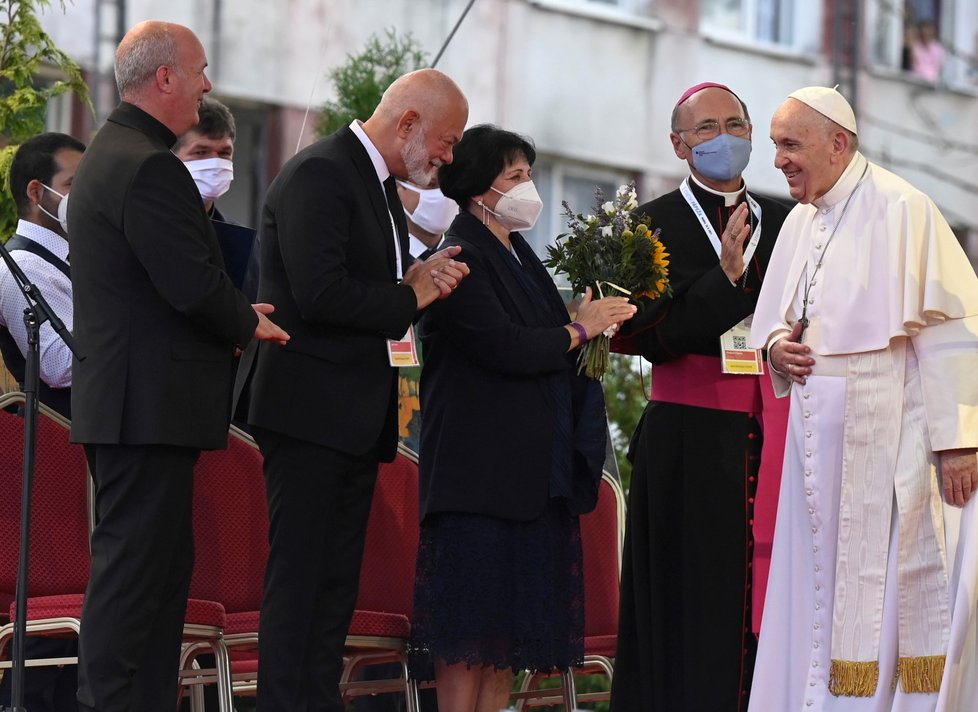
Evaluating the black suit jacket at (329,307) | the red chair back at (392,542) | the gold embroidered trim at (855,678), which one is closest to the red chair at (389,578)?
the red chair back at (392,542)

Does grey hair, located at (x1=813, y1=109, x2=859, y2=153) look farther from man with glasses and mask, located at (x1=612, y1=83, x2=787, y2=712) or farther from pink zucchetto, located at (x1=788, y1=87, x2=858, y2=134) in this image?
man with glasses and mask, located at (x1=612, y1=83, x2=787, y2=712)

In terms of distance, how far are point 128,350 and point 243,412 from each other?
0.54 meters

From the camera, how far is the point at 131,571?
4867mm

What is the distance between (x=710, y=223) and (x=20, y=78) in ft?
8.33

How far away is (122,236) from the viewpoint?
16.2ft

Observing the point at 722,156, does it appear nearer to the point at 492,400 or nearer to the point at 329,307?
the point at 492,400

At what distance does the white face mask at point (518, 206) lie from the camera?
5.74 metres

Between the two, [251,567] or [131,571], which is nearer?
[131,571]

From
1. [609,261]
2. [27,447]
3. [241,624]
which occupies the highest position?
[609,261]

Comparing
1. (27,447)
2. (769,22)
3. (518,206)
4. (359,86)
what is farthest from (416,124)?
(769,22)

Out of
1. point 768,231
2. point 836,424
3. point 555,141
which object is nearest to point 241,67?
point 555,141

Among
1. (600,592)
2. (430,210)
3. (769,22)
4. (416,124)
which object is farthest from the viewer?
(769,22)

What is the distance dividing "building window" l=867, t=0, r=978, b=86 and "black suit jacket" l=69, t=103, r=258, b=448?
46.6 feet

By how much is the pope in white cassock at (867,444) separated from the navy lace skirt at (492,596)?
0.73 meters
